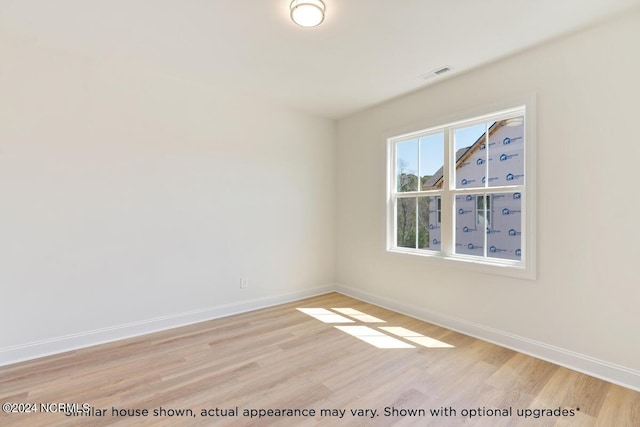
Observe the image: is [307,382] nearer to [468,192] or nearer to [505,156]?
[468,192]

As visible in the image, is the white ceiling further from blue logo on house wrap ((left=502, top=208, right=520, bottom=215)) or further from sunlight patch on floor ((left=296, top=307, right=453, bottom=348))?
sunlight patch on floor ((left=296, top=307, right=453, bottom=348))

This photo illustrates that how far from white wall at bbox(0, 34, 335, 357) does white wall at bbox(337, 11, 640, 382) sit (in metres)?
2.22

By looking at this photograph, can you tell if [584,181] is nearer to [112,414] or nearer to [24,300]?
[112,414]

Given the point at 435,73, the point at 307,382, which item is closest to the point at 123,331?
the point at 307,382

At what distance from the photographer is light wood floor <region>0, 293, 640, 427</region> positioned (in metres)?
1.74

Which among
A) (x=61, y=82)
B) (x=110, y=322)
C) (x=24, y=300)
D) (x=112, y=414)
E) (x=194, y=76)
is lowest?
(x=112, y=414)

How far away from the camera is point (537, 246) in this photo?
2447mm

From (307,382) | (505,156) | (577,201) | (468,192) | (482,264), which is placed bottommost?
(307,382)

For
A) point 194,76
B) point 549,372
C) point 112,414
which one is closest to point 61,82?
point 194,76

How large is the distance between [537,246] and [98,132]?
3.99 meters

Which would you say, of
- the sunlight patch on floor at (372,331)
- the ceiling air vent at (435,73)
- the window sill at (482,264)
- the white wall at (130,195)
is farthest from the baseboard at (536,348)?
the ceiling air vent at (435,73)

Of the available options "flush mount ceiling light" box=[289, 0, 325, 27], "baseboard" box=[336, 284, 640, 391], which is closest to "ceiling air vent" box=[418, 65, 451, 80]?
"flush mount ceiling light" box=[289, 0, 325, 27]

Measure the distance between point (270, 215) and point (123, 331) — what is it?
1.94 meters

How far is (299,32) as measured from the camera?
2.27 meters
